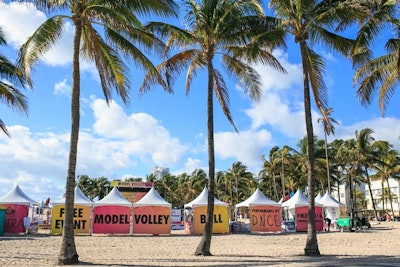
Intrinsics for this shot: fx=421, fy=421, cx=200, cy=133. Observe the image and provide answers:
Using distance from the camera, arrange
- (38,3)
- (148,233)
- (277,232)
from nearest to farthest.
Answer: (38,3)
(148,233)
(277,232)

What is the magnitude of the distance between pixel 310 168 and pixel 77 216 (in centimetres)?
1743

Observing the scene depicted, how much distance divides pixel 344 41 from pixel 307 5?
2.15 metres

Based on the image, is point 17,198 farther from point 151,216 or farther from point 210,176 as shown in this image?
point 210,176

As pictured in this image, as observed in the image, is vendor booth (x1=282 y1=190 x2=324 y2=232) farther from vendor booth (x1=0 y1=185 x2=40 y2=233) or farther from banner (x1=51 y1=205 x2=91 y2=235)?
vendor booth (x1=0 y1=185 x2=40 y2=233)

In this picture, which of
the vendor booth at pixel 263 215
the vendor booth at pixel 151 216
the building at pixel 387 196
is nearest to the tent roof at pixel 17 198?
the vendor booth at pixel 151 216

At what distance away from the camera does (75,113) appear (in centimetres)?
1251

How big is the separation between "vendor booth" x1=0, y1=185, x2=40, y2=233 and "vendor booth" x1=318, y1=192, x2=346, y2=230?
22.8 metres

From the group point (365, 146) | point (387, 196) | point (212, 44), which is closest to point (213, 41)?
point (212, 44)

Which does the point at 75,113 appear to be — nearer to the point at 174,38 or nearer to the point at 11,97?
the point at 174,38

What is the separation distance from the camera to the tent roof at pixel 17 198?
1068 inches

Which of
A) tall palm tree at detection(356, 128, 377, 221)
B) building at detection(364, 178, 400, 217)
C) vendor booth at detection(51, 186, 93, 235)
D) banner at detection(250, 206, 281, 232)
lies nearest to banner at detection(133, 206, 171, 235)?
vendor booth at detection(51, 186, 93, 235)

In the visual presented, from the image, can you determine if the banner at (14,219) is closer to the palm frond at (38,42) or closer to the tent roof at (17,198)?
the tent roof at (17,198)

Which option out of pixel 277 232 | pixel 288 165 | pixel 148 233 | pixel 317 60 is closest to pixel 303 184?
pixel 288 165

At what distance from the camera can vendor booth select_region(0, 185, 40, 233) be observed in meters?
27.0
